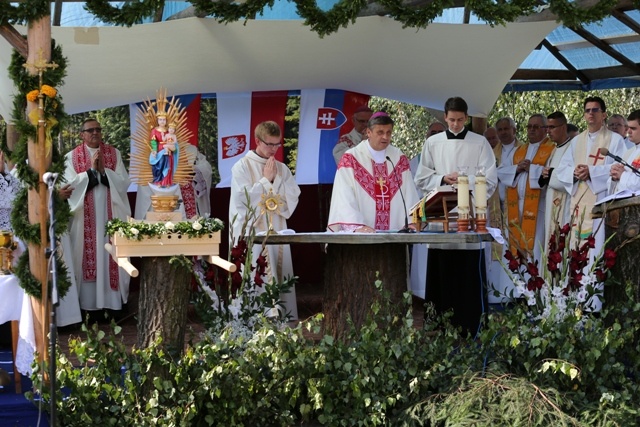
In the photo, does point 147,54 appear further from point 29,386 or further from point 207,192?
point 29,386

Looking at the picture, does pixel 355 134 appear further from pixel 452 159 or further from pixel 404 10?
pixel 404 10

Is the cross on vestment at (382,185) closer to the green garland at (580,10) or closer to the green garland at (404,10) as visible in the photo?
the green garland at (404,10)

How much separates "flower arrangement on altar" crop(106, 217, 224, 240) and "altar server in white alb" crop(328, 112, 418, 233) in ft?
5.88

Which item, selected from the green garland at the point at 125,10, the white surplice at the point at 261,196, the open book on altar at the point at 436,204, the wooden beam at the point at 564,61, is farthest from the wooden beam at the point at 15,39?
the wooden beam at the point at 564,61

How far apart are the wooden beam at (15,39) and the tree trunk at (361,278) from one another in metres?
2.48

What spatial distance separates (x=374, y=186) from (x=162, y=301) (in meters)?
2.51

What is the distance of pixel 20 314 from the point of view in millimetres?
6961

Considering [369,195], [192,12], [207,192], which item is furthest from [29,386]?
[207,192]

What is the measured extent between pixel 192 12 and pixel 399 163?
2171mm

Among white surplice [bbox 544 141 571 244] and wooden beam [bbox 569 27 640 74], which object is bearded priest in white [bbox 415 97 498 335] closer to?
white surplice [bbox 544 141 571 244]

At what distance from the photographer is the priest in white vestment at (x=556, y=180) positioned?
10211 mm

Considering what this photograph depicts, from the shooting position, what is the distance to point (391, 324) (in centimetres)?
691

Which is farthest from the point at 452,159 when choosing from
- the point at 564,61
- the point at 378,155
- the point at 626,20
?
the point at 564,61

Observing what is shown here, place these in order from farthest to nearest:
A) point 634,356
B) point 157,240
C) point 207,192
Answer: point 207,192
point 634,356
point 157,240
